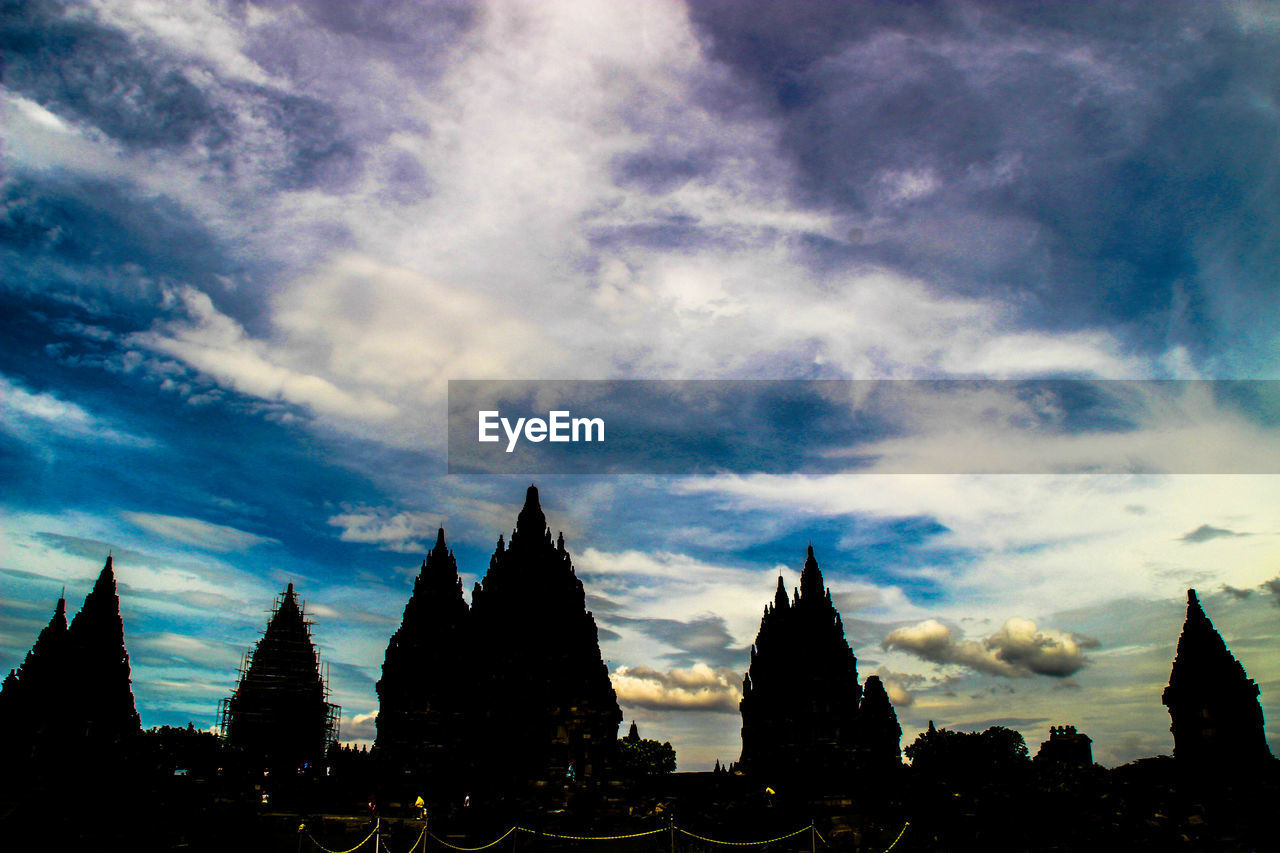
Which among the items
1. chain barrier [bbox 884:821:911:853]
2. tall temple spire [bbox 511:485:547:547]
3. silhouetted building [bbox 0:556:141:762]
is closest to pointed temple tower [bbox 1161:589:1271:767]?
chain barrier [bbox 884:821:911:853]

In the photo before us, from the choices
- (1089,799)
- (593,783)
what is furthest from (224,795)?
(1089,799)

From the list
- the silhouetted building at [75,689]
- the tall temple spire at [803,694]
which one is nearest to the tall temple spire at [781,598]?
the tall temple spire at [803,694]

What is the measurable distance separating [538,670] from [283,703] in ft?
70.2

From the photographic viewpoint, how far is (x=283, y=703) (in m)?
47.5

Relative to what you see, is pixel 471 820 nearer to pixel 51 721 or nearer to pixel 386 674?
pixel 386 674

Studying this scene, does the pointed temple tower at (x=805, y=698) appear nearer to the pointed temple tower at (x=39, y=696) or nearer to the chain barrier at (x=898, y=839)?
the chain barrier at (x=898, y=839)

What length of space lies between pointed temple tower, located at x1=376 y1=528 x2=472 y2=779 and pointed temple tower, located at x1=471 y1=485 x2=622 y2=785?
850mm

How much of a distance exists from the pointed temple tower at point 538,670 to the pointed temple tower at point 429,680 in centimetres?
85

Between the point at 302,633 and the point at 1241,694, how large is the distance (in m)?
45.5

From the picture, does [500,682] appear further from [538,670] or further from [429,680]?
[429,680]

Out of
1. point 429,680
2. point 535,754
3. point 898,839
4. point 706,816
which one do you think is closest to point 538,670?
point 535,754

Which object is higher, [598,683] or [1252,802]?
[598,683]

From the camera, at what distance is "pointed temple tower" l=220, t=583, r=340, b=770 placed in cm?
4622

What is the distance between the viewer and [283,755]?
4578 centimetres
